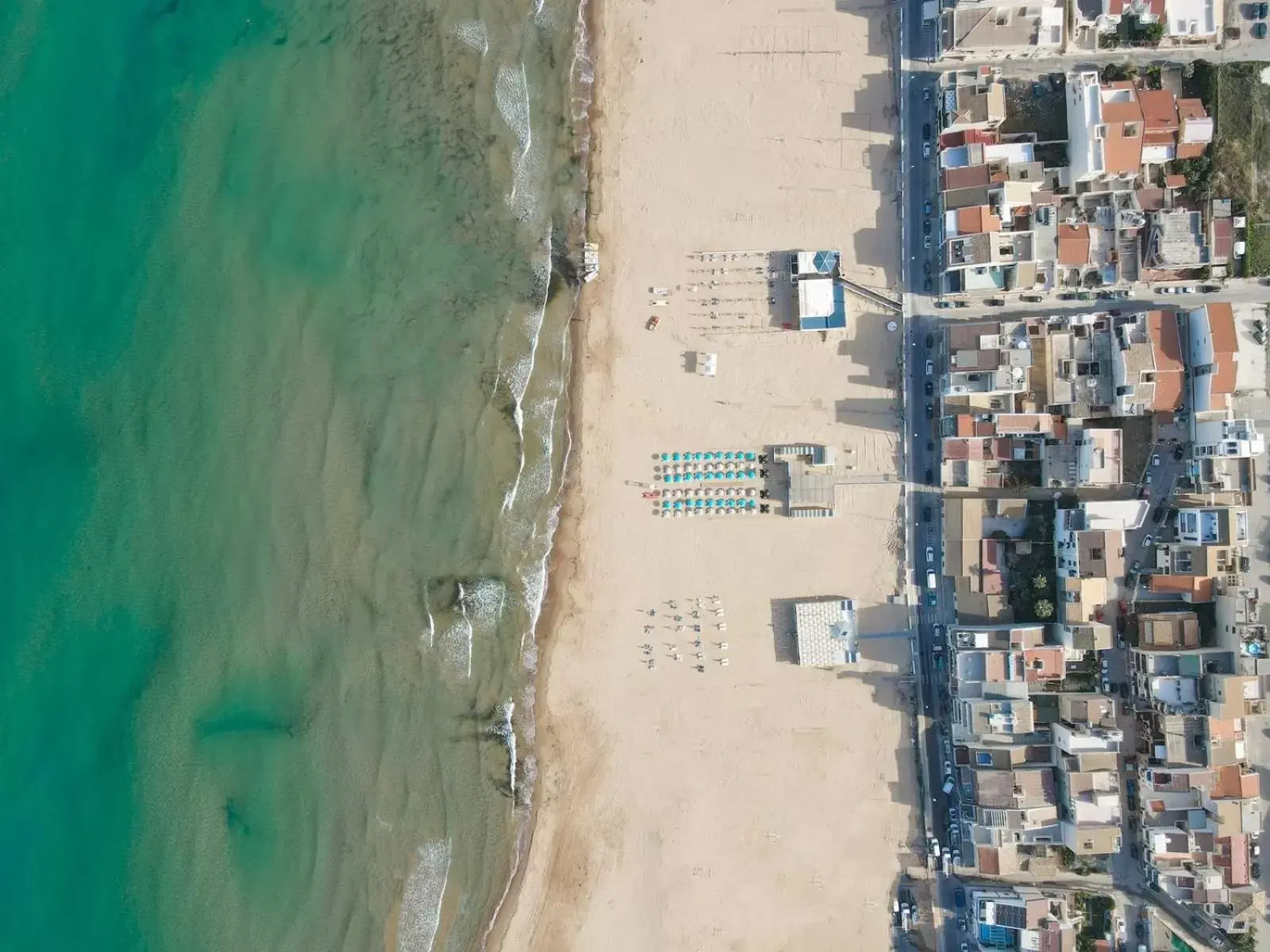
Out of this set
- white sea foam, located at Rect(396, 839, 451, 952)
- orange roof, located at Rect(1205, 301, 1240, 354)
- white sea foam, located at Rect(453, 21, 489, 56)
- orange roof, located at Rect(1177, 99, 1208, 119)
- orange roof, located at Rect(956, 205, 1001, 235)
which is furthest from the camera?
white sea foam, located at Rect(453, 21, 489, 56)

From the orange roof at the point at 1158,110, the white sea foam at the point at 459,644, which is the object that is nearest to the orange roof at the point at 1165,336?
the orange roof at the point at 1158,110

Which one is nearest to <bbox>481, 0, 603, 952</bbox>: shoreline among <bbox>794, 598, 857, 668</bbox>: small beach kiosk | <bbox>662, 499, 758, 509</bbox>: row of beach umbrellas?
<bbox>662, 499, 758, 509</bbox>: row of beach umbrellas

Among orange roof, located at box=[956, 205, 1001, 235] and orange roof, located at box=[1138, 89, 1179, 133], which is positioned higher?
orange roof, located at box=[1138, 89, 1179, 133]

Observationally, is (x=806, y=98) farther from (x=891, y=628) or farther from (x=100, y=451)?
(x=100, y=451)

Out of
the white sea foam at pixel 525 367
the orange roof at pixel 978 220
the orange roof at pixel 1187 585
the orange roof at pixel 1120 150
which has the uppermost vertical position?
the orange roof at pixel 1120 150

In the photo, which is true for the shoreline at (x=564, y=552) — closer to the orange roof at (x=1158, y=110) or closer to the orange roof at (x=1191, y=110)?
the orange roof at (x=1158, y=110)

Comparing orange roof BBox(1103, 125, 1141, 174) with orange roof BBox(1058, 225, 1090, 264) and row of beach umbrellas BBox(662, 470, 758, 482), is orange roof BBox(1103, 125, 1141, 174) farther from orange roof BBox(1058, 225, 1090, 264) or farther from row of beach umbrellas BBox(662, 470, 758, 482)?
row of beach umbrellas BBox(662, 470, 758, 482)

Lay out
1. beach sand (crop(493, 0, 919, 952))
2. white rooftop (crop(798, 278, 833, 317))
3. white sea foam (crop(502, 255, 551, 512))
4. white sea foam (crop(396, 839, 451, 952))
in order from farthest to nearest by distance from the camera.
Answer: white sea foam (crop(502, 255, 551, 512)), beach sand (crop(493, 0, 919, 952)), white sea foam (crop(396, 839, 451, 952)), white rooftop (crop(798, 278, 833, 317))
